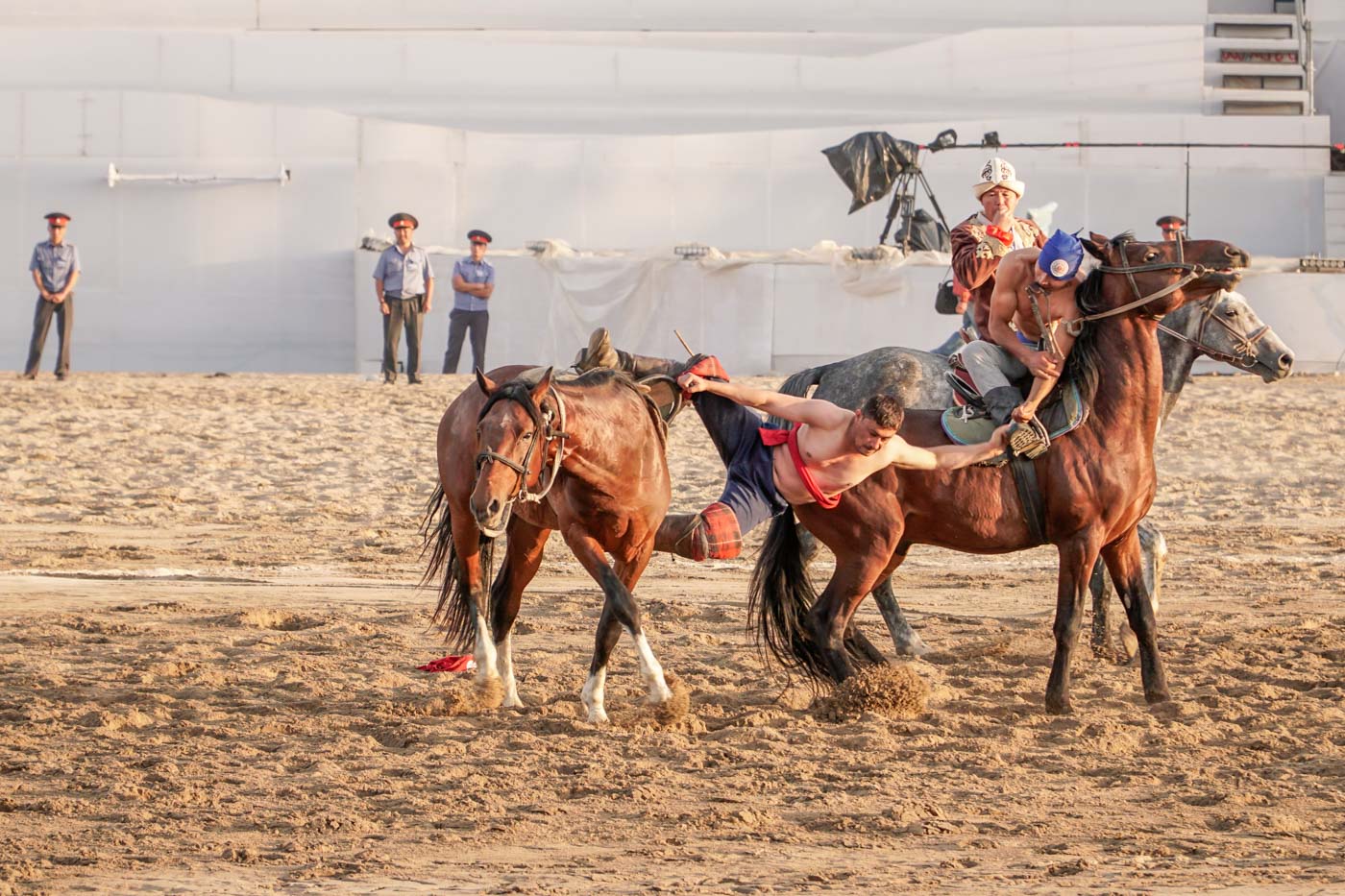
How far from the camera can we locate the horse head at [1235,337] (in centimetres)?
834

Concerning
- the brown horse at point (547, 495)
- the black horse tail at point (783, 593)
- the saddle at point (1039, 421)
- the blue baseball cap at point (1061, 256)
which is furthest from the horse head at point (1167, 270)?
the brown horse at point (547, 495)

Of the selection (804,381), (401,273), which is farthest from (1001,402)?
(401,273)

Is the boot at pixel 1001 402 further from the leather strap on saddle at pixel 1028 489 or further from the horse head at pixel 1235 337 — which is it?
the horse head at pixel 1235 337

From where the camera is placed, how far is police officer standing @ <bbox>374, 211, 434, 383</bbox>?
65.5 feet

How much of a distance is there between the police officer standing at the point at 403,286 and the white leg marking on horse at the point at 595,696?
43.0 ft

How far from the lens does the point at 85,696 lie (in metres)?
7.50

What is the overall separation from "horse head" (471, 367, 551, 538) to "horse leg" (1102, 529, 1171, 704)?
251 cm

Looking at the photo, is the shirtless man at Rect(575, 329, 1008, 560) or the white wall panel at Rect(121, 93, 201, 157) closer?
the shirtless man at Rect(575, 329, 1008, 560)

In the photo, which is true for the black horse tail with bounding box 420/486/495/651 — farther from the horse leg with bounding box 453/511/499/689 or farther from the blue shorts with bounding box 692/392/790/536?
the blue shorts with bounding box 692/392/790/536

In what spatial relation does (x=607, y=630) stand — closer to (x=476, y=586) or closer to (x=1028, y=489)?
(x=476, y=586)

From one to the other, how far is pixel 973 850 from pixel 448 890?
1576 mm

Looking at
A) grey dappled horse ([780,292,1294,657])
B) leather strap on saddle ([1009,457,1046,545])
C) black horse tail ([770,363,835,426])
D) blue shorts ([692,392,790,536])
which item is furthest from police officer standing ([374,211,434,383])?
leather strap on saddle ([1009,457,1046,545])

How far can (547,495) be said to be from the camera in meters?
7.02

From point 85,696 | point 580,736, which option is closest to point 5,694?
point 85,696
